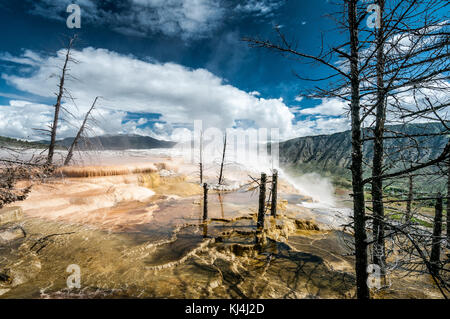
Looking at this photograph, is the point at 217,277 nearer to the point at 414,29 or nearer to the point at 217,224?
the point at 217,224

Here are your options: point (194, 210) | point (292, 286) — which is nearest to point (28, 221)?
point (194, 210)

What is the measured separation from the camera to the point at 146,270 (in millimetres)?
7395

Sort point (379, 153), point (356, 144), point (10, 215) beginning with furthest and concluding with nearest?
point (10, 215) < point (379, 153) < point (356, 144)

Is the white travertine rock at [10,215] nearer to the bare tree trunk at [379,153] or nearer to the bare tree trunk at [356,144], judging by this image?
the bare tree trunk at [356,144]

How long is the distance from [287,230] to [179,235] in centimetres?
720

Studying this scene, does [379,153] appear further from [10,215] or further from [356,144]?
[10,215]

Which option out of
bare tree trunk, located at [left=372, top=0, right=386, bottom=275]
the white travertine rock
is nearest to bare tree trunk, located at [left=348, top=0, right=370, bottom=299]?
bare tree trunk, located at [left=372, top=0, right=386, bottom=275]

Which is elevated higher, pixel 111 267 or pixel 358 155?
pixel 358 155

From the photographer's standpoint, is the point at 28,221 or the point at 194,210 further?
the point at 194,210

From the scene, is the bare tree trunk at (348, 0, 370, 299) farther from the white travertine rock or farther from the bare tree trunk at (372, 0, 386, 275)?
the white travertine rock

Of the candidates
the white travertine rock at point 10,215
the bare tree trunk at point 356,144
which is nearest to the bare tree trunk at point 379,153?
the bare tree trunk at point 356,144

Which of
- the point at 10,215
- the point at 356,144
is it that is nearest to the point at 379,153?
the point at 356,144

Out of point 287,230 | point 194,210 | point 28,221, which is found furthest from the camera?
point 194,210
